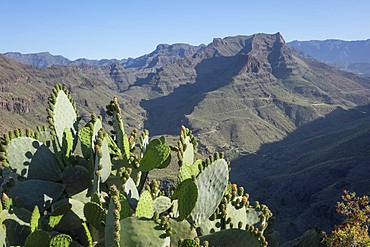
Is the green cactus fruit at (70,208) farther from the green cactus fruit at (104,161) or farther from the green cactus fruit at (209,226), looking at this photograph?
the green cactus fruit at (209,226)

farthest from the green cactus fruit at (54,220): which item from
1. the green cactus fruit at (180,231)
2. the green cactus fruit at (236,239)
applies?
the green cactus fruit at (236,239)

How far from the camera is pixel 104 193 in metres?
4.28

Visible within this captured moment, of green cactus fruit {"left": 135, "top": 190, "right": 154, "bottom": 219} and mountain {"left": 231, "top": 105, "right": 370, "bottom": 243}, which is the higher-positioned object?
green cactus fruit {"left": 135, "top": 190, "right": 154, "bottom": 219}

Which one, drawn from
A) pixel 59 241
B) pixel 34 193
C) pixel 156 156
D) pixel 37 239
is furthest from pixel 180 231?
pixel 34 193

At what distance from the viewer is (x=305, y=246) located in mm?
5441

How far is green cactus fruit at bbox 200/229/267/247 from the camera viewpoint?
385 cm

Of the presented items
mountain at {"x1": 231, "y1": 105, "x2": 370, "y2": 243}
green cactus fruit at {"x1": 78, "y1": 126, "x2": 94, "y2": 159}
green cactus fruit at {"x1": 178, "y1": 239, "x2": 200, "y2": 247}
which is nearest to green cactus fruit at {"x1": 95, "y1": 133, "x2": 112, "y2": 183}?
green cactus fruit at {"x1": 78, "y1": 126, "x2": 94, "y2": 159}

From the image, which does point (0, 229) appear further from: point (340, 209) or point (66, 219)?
point (340, 209)

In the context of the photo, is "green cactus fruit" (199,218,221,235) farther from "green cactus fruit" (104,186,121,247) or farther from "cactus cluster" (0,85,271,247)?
"green cactus fruit" (104,186,121,247)

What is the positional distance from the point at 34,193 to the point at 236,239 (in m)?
1.96

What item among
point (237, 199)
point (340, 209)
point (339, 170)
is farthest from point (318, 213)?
point (237, 199)

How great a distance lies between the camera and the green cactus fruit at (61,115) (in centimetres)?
471

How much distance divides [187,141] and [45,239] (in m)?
1.93

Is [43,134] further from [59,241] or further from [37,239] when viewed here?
[59,241]
